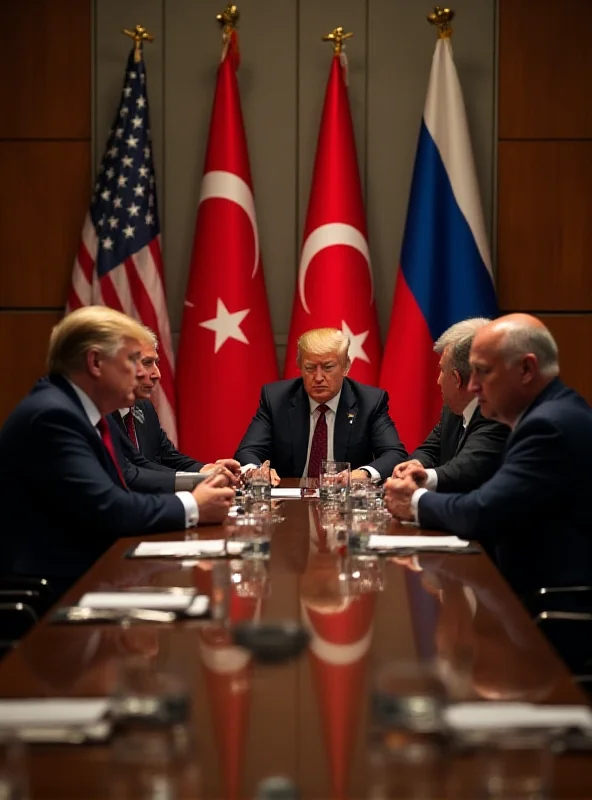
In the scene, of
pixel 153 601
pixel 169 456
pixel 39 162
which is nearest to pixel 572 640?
pixel 153 601

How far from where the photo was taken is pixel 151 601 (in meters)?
2.36

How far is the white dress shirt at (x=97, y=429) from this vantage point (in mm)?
3434

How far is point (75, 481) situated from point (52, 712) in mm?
1616

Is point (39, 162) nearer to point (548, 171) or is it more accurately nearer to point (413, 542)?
point (548, 171)

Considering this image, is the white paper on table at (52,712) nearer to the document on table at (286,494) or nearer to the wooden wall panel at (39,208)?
the document on table at (286,494)

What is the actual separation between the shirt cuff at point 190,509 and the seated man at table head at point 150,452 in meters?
0.45

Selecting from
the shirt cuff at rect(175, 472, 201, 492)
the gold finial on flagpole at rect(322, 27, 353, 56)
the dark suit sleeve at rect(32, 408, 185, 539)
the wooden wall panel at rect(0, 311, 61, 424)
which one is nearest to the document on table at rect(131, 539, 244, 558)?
the dark suit sleeve at rect(32, 408, 185, 539)

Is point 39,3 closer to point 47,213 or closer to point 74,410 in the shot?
point 47,213

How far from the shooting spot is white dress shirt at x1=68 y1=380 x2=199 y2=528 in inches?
135

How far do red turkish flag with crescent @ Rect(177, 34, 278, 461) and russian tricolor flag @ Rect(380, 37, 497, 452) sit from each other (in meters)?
0.86

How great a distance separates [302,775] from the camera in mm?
1465

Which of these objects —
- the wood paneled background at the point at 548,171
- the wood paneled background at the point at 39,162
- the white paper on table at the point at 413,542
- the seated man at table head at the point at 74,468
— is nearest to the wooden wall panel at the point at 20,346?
the wood paneled background at the point at 39,162

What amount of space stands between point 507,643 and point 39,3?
5.77m

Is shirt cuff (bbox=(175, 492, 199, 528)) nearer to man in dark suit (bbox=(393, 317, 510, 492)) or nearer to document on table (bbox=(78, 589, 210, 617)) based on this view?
man in dark suit (bbox=(393, 317, 510, 492))
